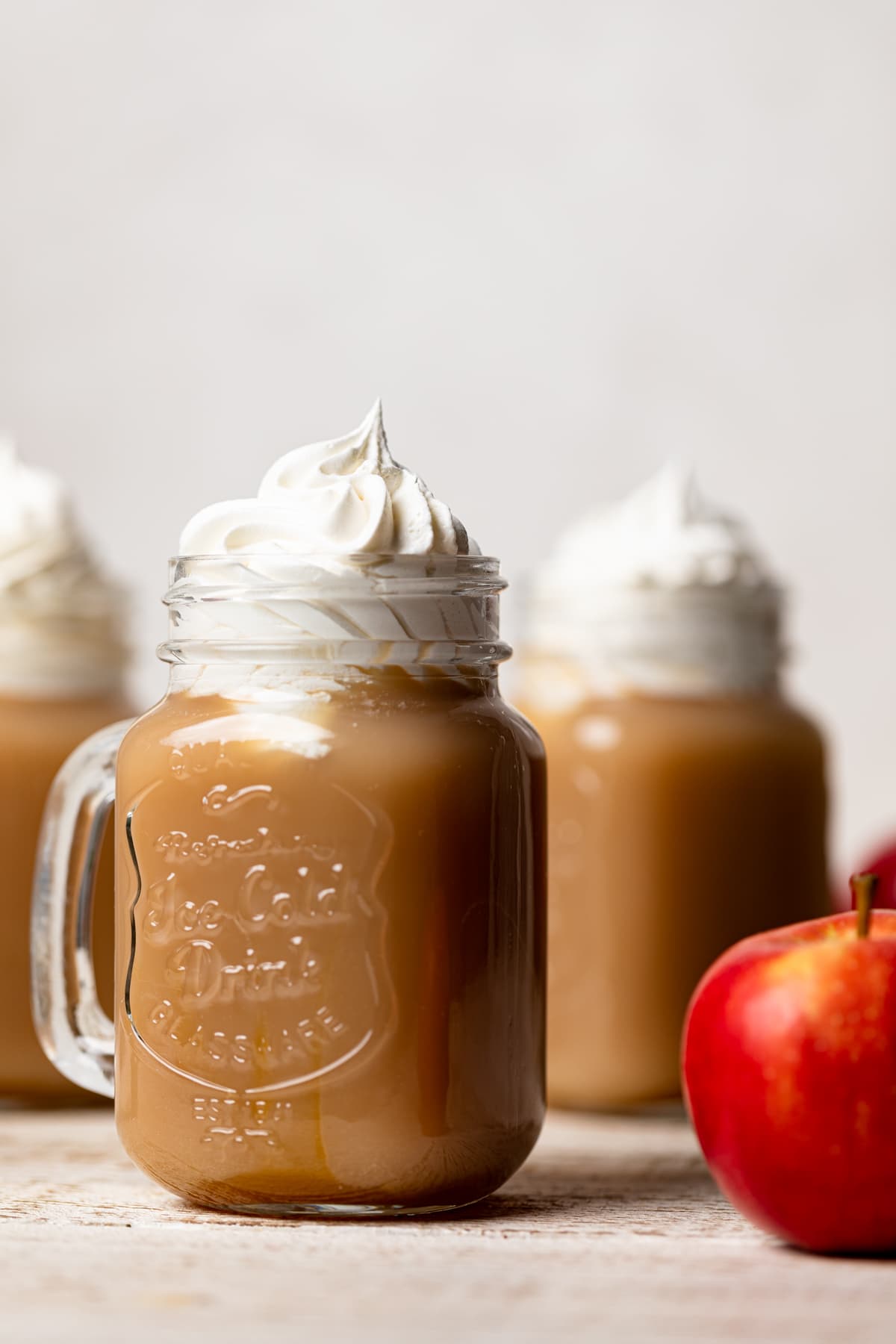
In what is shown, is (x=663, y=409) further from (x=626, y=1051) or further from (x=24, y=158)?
(x=626, y=1051)

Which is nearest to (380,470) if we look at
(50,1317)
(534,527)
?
(50,1317)

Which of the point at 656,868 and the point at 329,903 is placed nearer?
the point at 329,903

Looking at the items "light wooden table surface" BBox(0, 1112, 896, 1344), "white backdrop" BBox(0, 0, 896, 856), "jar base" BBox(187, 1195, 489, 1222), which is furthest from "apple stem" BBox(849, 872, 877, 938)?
"white backdrop" BBox(0, 0, 896, 856)

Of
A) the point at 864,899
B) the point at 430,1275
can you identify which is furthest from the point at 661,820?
the point at 430,1275

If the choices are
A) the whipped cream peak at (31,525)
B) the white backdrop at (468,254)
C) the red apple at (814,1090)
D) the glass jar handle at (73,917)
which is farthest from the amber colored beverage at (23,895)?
the white backdrop at (468,254)

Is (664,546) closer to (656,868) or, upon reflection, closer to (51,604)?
(656,868)

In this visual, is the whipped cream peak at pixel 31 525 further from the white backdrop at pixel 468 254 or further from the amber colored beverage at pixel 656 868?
the white backdrop at pixel 468 254
